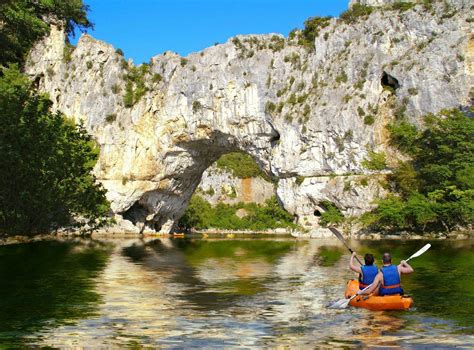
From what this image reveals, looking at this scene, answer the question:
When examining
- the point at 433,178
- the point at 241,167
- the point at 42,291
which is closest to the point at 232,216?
the point at 241,167

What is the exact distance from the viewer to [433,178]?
4541cm

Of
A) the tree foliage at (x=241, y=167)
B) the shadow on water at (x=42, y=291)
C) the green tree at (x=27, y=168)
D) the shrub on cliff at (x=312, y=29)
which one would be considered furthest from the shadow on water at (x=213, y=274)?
the tree foliage at (x=241, y=167)

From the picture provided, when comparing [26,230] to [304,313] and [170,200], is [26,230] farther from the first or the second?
[170,200]

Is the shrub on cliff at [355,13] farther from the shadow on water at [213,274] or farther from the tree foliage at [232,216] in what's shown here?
the tree foliage at [232,216]

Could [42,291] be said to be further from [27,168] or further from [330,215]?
[330,215]

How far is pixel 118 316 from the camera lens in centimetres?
1380

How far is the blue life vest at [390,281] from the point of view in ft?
47.8

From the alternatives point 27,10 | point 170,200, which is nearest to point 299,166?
point 170,200

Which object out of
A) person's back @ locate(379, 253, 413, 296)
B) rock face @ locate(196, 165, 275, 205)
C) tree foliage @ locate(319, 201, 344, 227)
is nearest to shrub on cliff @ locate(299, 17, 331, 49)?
tree foliage @ locate(319, 201, 344, 227)

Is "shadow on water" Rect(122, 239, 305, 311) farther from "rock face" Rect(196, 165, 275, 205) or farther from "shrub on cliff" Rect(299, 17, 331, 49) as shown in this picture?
"rock face" Rect(196, 165, 275, 205)

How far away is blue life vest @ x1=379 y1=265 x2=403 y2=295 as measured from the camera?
573 inches

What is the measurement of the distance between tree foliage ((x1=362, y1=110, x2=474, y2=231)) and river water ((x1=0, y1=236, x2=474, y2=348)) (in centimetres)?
1738

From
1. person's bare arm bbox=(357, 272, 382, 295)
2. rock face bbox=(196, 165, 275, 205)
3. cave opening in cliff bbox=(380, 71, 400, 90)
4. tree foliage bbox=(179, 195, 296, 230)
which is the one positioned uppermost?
cave opening in cliff bbox=(380, 71, 400, 90)

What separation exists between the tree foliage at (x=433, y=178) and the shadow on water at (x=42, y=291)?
24137mm
